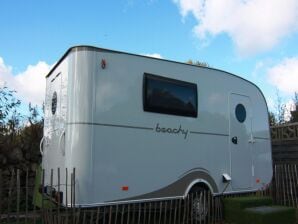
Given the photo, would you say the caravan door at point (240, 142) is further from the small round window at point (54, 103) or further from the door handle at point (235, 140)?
the small round window at point (54, 103)

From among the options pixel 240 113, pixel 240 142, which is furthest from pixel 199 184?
pixel 240 113

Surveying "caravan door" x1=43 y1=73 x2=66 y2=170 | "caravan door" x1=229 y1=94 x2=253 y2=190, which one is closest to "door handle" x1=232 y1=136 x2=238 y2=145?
"caravan door" x1=229 y1=94 x2=253 y2=190

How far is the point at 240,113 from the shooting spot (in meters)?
8.48

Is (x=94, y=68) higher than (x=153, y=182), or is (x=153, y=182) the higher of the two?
(x=94, y=68)

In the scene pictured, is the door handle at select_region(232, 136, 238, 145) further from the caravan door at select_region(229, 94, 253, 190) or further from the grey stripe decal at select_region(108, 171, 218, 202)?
the grey stripe decal at select_region(108, 171, 218, 202)

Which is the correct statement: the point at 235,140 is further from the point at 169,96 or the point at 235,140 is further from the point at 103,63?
the point at 103,63

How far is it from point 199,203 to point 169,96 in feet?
7.09

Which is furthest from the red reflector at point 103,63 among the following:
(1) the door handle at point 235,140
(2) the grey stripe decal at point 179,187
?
(1) the door handle at point 235,140

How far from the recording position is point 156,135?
22.5 ft

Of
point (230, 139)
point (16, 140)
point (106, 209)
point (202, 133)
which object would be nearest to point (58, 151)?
point (106, 209)

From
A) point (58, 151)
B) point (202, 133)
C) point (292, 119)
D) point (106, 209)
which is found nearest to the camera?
point (106, 209)

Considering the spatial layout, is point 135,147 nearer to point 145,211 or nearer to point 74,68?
point 145,211

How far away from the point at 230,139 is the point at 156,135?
2.07 meters

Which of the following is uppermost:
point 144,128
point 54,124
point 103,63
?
point 103,63
